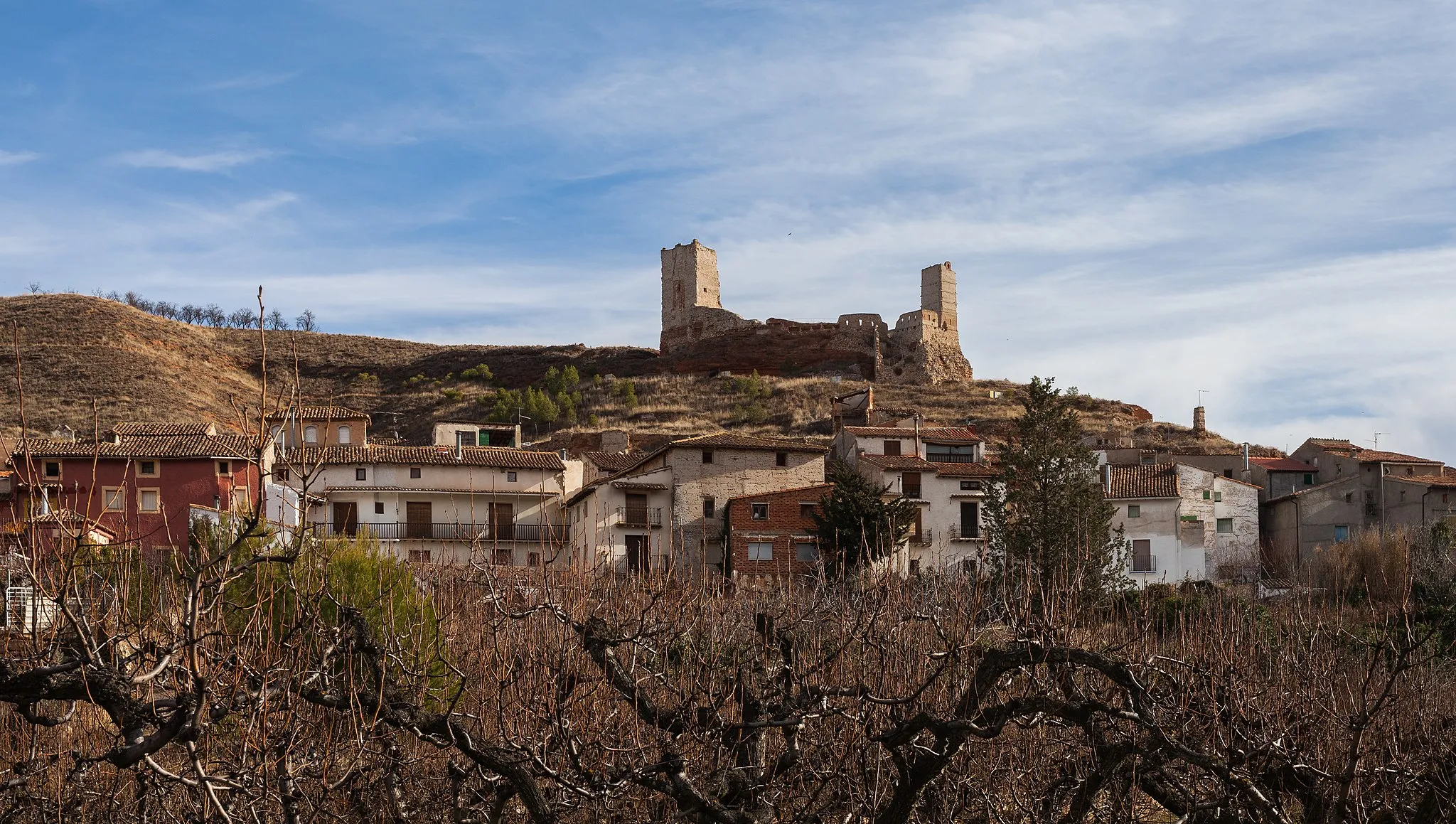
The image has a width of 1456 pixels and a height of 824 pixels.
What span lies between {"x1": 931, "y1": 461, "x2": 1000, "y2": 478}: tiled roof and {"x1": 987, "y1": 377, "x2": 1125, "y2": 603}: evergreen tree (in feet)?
4.74

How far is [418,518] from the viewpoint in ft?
144

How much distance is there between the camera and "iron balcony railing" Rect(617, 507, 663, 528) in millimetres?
42625

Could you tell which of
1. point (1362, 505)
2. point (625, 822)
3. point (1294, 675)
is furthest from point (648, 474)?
point (625, 822)

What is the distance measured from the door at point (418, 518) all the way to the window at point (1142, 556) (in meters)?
20.8

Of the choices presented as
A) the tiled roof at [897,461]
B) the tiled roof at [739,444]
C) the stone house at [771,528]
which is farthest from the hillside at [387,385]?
the stone house at [771,528]

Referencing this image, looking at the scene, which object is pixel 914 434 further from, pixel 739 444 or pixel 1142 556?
pixel 1142 556

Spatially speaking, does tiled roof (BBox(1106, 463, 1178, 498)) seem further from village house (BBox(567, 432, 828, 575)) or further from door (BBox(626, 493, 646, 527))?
door (BBox(626, 493, 646, 527))

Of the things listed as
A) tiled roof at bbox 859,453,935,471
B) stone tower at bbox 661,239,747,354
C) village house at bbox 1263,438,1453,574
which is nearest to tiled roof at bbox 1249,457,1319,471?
village house at bbox 1263,438,1453,574

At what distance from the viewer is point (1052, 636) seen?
1279 centimetres

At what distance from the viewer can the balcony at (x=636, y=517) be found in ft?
140

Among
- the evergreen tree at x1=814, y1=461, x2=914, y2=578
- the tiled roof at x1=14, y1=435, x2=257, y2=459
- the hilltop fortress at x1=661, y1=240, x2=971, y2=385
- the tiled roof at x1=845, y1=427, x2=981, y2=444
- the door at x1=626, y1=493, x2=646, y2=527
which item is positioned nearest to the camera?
the evergreen tree at x1=814, y1=461, x2=914, y2=578

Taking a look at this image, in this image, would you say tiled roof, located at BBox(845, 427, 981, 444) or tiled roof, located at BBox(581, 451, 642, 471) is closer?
tiled roof, located at BBox(581, 451, 642, 471)

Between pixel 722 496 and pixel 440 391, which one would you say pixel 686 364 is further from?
pixel 722 496

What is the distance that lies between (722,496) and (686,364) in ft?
155
